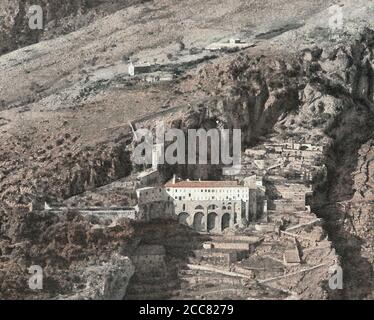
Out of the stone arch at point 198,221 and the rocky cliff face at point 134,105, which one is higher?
the rocky cliff face at point 134,105

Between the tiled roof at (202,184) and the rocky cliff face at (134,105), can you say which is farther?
the tiled roof at (202,184)

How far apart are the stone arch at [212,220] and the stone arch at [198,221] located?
35 centimetres

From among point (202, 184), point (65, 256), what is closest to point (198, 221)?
point (202, 184)

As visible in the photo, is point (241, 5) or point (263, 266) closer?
point (263, 266)

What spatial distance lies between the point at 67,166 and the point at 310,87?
1656cm

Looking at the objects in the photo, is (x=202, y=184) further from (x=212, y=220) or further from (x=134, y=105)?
(x=134, y=105)

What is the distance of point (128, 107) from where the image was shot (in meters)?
75.9

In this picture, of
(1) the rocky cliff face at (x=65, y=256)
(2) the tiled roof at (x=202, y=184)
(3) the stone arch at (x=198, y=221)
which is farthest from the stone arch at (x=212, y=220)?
(1) the rocky cliff face at (x=65, y=256)

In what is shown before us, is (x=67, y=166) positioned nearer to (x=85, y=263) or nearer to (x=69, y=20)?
(x=85, y=263)

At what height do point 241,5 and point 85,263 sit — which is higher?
point 241,5

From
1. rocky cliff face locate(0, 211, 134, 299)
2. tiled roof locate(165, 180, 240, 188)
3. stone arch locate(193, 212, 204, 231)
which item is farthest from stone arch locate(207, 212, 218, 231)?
rocky cliff face locate(0, 211, 134, 299)

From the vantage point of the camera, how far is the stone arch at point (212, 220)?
66.6 m

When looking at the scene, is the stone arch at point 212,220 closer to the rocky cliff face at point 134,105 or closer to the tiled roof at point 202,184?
the tiled roof at point 202,184

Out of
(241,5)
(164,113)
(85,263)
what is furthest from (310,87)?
(85,263)
